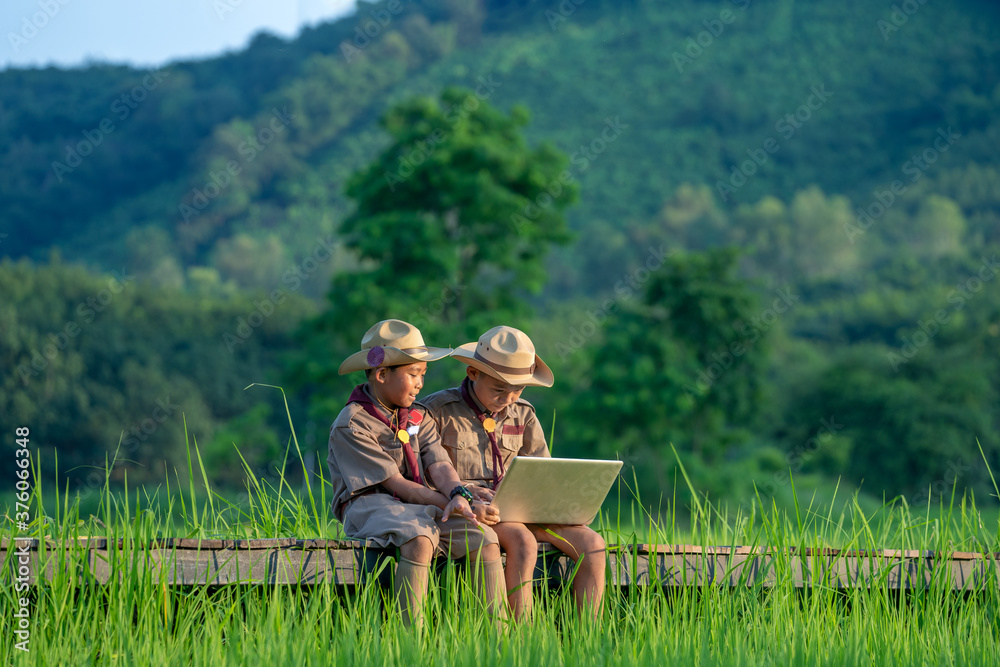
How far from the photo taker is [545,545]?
143 inches

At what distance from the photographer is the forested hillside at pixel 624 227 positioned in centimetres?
1942

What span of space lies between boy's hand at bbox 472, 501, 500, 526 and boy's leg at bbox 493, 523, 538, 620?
5cm

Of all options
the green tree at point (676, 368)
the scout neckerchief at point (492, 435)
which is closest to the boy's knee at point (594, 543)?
the scout neckerchief at point (492, 435)

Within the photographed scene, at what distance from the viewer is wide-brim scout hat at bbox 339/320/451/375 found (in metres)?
3.69

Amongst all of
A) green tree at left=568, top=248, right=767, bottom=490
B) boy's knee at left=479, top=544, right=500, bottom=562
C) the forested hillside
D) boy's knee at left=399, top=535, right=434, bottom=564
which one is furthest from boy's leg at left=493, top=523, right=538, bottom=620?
green tree at left=568, top=248, right=767, bottom=490

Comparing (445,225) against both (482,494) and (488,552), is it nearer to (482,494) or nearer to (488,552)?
(482,494)

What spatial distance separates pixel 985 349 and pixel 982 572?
27.3m

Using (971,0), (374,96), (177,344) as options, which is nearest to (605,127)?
(374,96)

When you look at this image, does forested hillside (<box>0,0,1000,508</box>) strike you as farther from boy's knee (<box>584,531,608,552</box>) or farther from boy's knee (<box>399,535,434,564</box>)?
boy's knee (<box>399,535,434,564</box>)

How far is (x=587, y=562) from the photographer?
352 cm

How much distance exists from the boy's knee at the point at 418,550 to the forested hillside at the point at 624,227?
13149 millimetres

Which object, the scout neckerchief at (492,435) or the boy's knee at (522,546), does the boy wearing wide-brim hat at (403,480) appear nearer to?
the boy's knee at (522,546)

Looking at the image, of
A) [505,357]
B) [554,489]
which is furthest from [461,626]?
[505,357]

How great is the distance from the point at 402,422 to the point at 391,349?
0.93 ft
